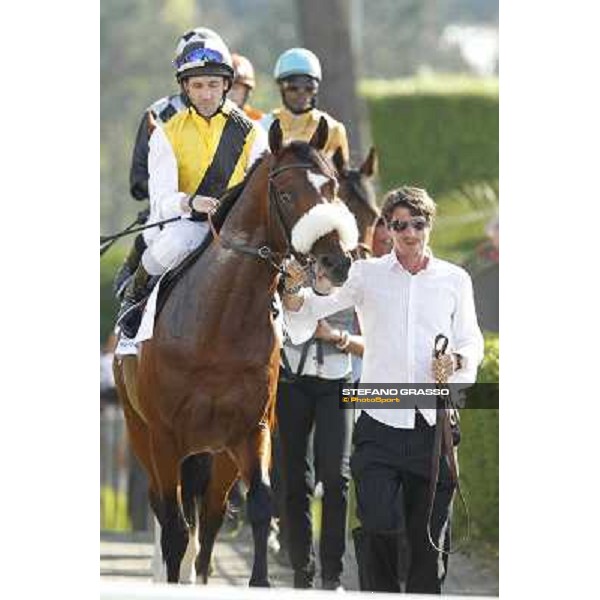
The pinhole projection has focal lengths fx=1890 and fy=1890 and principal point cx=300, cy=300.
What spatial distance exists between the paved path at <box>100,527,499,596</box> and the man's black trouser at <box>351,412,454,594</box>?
0.85 meters

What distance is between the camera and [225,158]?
8039 millimetres

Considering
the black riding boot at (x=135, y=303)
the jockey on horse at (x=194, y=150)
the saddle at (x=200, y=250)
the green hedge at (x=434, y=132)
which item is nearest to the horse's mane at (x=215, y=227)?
the saddle at (x=200, y=250)

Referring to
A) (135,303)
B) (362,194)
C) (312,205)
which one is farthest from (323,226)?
(362,194)

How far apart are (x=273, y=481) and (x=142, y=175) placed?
1631mm

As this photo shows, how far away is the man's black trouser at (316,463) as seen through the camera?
27.3ft

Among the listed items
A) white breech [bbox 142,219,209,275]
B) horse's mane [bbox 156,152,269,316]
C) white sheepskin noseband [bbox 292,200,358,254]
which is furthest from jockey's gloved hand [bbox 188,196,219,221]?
white sheepskin noseband [bbox 292,200,358,254]

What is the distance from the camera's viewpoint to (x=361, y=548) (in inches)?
293

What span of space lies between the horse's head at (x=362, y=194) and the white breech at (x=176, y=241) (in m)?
1.21

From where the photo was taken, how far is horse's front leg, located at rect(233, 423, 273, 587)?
7348mm

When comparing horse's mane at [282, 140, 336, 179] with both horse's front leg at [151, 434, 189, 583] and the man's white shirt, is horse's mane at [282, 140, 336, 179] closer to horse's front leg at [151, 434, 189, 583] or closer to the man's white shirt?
→ the man's white shirt

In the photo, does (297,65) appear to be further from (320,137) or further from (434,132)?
(434,132)

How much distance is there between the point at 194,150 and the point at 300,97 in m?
1.22
